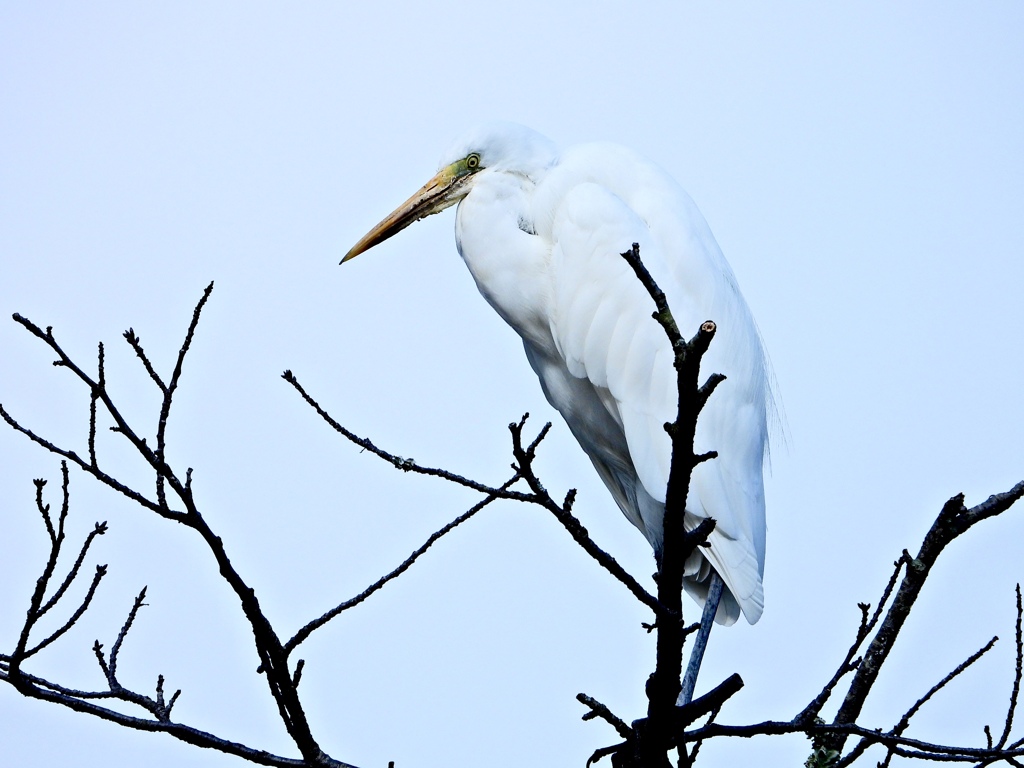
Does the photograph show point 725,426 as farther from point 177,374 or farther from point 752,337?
point 177,374

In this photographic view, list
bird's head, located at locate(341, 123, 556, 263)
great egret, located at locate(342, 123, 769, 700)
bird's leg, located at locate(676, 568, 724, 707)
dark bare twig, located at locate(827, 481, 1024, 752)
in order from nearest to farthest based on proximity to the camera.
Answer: dark bare twig, located at locate(827, 481, 1024, 752), bird's leg, located at locate(676, 568, 724, 707), great egret, located at locate(342, 123, 769, 700), bird's head, located at locate(341, 123, 556, 263)

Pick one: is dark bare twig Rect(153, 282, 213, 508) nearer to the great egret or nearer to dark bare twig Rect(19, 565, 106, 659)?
dark bare twig Rect(19, 565, 106, 659)

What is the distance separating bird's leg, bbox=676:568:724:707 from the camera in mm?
3350

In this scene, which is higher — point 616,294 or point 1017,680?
point 616,294

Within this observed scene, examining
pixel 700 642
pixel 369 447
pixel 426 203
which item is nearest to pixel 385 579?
pixel 369 447

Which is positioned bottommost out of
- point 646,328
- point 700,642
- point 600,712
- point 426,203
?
point 600,712

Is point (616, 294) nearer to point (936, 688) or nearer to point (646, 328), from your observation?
point (646, 328)

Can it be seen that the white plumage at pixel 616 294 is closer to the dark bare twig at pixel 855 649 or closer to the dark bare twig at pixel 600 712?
the dark bare twig at pixel 855 649

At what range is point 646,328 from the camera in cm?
410

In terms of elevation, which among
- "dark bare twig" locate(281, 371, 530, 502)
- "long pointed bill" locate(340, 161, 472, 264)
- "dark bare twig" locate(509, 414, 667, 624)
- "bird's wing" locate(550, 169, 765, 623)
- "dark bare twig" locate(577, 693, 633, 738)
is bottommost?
"dark bare twig" locate(577, 693, 633, 738)

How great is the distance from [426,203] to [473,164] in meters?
0.27

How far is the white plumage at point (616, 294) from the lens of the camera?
4016 millimetres

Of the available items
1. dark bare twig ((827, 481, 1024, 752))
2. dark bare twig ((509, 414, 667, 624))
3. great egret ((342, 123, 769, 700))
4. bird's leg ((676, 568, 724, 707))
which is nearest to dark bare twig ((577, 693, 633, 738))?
dark bare twig ((509, 414, 667, 624))

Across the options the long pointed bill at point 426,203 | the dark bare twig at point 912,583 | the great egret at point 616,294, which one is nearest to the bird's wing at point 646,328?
the great egret at point 616,294
